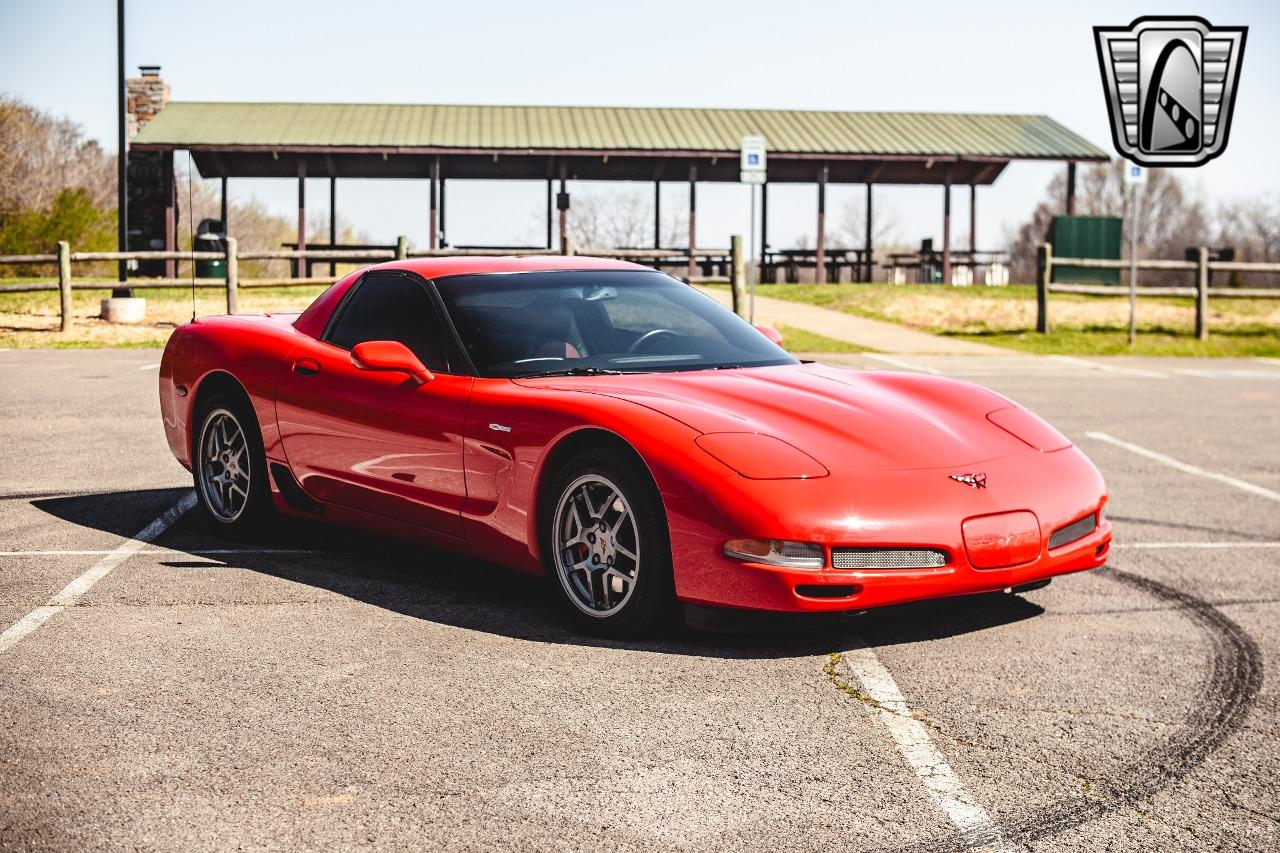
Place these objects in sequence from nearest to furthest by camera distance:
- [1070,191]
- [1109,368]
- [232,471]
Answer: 1. [232,471]
2. [1109,368]
3. [1070,191]

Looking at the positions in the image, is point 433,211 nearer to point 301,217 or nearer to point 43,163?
point 301,217

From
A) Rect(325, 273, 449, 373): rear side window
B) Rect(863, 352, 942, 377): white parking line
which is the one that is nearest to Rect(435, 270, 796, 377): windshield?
Rect(325, 273, 449, 373): rear side window

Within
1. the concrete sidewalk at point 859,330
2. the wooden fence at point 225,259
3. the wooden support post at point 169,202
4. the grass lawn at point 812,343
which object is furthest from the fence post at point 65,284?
the grass lawn at point 812,343

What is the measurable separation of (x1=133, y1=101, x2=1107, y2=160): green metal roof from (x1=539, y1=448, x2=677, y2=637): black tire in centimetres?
2915

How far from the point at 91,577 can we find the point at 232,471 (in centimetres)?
101

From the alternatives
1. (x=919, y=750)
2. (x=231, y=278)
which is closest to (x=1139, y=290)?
(x=231, y=278)

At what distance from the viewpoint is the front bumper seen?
4.69m

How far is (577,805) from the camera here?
139 inches

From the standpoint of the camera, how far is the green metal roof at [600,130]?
3384 centimetres

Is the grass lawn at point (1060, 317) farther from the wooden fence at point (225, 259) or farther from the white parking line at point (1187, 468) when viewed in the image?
the white parking line at point (1187, 468)

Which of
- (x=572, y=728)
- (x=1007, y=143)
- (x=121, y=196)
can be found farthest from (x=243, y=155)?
(x=572, y=728)

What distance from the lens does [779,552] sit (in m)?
4.71

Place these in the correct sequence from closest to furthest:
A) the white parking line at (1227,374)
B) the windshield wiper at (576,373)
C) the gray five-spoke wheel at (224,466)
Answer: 1. the windshield wiper at (576,373)
2. the gray five-spoke wheel at (224,466)
3. the white parking line at (1227,374)

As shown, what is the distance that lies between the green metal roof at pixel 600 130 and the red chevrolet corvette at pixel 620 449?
2761 centimetres
